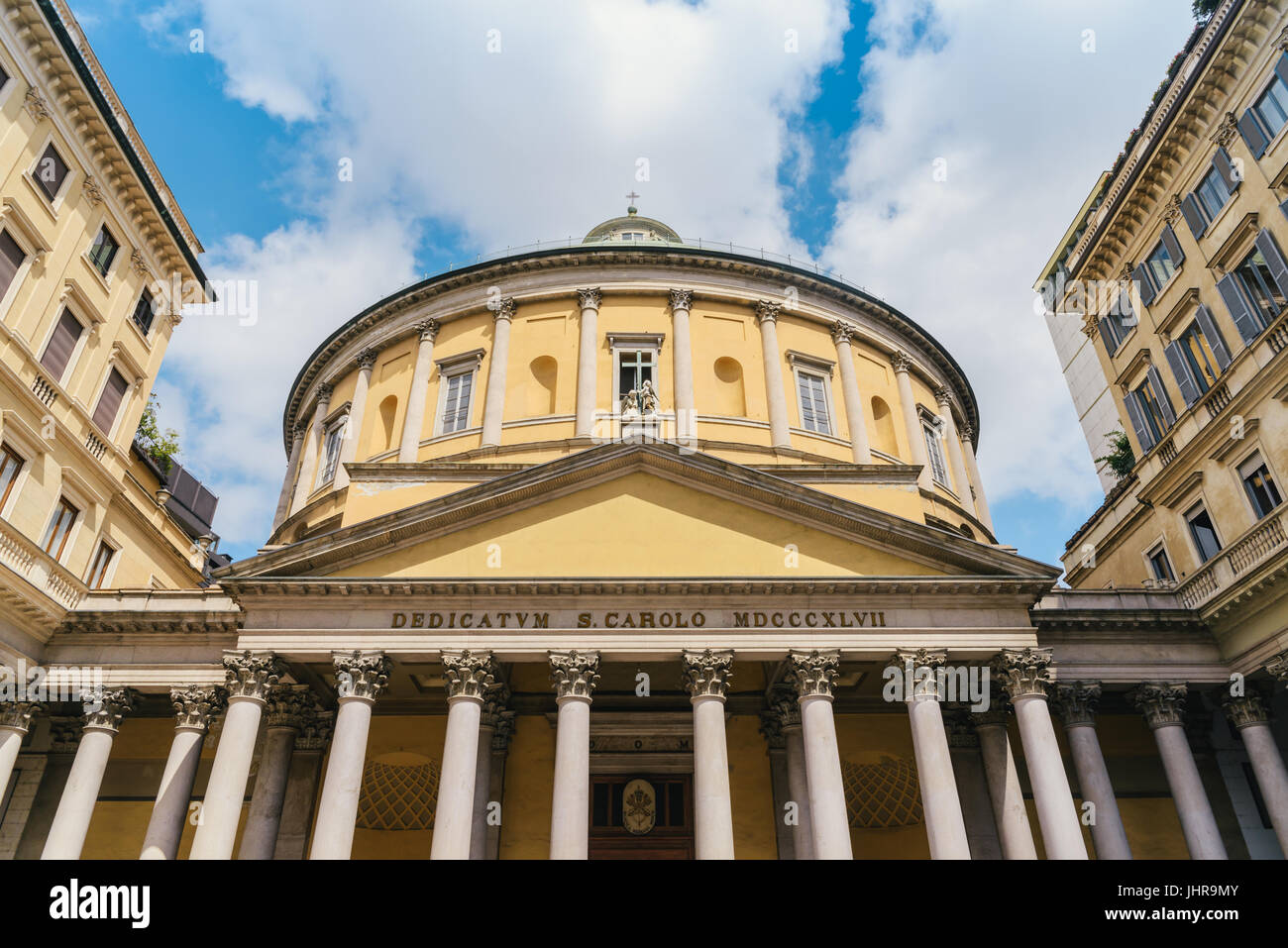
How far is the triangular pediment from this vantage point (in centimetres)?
1672

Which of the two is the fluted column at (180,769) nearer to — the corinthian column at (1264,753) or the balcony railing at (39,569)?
the balcony railing at (39,569)

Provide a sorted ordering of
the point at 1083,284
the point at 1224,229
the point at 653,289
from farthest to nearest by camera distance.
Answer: the point at 653,289, the point at 1083,284, the point at 1224,229

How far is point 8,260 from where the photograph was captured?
707 inches

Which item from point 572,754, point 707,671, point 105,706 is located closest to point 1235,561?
point 707,671

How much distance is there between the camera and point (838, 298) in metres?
28.5

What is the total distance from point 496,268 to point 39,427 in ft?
45.0

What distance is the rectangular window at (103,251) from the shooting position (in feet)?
69.0

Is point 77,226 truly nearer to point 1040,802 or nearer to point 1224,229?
point 1040,802

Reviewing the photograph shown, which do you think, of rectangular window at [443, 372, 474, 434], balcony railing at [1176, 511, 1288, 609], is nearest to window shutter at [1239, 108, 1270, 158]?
balcony railing at [1176, 511, 1288, 609]

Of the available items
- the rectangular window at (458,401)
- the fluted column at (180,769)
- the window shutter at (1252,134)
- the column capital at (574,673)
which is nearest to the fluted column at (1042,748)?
the column capital at (574,673)

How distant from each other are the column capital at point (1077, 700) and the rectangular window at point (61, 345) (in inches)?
885

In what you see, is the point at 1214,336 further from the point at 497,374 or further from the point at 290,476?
the point at 290,476
